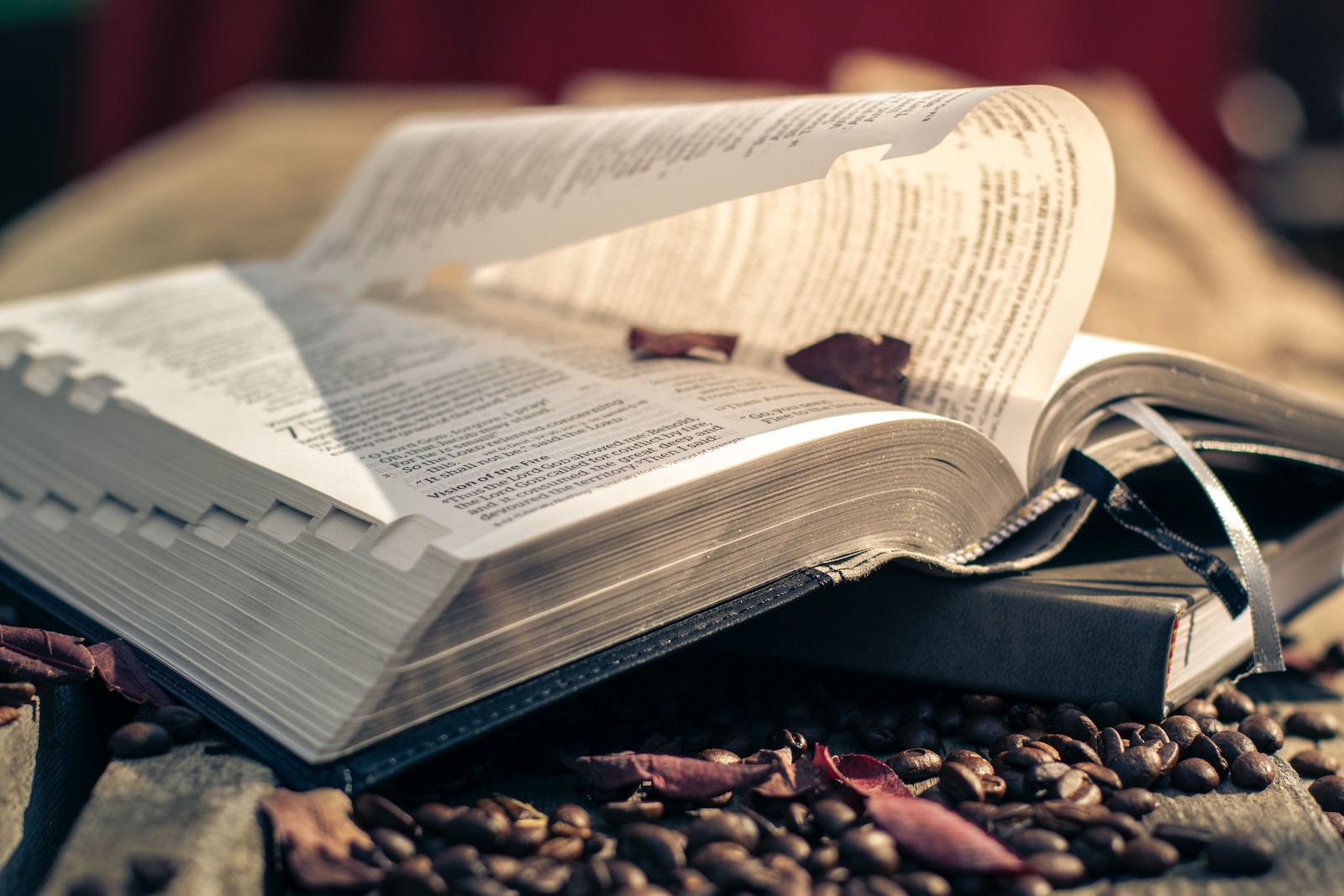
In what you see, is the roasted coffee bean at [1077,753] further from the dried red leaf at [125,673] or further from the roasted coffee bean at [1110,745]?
the dried red leaf at [125,673]

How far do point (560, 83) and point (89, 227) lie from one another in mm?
1513

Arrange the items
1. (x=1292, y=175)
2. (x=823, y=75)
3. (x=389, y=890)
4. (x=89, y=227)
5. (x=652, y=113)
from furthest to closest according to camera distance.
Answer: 1. (x=1292, y=175)
2. (x=823, y=75)
3. (x=89, y=227)
4. (x=652, y=113)
5. (x=389, y=890)

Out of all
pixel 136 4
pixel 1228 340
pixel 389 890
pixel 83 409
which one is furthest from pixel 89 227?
pixel 136 4

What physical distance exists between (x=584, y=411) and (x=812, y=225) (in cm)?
27

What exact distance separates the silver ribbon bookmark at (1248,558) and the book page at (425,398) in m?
0.17

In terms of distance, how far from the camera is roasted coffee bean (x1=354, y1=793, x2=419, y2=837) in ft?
1.29

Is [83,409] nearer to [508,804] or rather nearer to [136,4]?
[508,804]

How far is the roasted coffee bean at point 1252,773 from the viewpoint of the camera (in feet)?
1.50

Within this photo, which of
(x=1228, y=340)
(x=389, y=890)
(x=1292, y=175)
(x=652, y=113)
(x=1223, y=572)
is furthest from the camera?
(x=1292, y=175)

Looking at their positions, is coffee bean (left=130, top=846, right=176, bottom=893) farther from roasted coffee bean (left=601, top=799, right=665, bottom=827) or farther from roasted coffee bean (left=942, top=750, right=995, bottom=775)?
roasted coffee bean (left=942, top=750, right=995, bottom=775)

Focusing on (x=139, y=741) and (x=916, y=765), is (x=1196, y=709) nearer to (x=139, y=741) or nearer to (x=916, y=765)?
(x=916, y=765)

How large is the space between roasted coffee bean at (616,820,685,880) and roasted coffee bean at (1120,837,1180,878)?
165 mm

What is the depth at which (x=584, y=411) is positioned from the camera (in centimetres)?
54

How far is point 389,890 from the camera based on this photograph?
0.36 m
